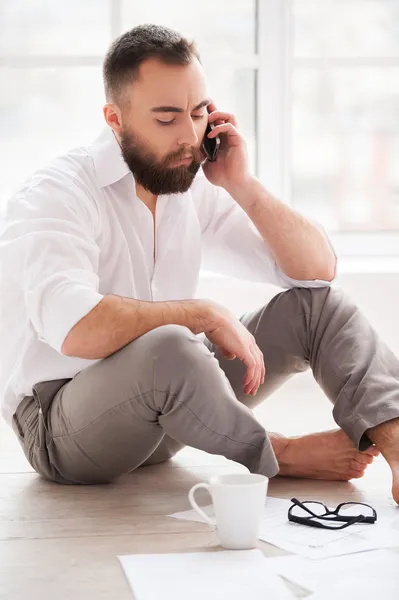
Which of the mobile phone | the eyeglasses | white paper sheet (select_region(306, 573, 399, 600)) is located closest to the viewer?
white paper sheet (select_region(306, 573, 399, 600))

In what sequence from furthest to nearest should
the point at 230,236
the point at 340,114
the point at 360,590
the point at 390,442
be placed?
the point at 340,114, the point at 230,236, the point at 390,442, the point at 360,590

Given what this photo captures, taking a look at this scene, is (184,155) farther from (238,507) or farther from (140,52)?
(238,507)

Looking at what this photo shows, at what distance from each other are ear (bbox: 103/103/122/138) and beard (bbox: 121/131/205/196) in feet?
0.10

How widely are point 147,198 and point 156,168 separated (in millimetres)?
117

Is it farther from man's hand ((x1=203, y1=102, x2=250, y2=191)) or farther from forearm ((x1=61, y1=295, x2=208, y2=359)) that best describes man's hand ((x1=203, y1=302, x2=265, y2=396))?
man's hand ((x1=203, y1=102, x2=250, y2=191))

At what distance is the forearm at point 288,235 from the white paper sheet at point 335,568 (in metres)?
0.81

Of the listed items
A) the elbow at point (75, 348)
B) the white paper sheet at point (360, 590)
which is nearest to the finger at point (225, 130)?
the elbow at point (75, 348)

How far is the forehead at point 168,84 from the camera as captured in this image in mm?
2201

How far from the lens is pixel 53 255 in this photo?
198cm

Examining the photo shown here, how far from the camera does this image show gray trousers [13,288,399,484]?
6.20 feet

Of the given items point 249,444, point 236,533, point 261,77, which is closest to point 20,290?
point 249,444

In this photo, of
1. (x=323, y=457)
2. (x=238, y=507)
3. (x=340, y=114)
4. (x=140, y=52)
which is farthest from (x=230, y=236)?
(x=340, y=114)

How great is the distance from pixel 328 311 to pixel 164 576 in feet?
2.71

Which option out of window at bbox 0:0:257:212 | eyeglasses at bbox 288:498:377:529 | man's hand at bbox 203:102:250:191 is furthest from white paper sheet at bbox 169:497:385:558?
window at bbox 0:0:257:212
